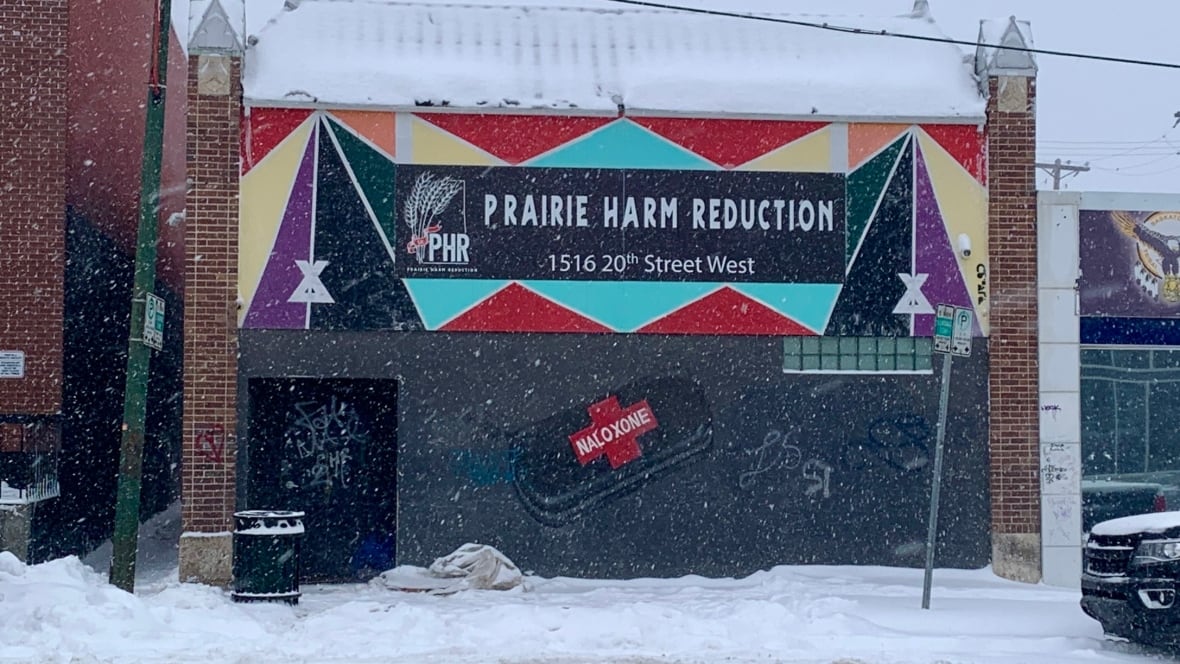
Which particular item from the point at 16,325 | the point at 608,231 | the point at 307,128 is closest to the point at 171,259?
the point at 16,325

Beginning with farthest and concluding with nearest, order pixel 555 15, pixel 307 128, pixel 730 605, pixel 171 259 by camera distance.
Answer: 1. pixel 171 259
2. pixel 555 15
3. pixel 307 128
4. pixel 730 605

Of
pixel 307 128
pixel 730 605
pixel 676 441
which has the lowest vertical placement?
pixel 730 605

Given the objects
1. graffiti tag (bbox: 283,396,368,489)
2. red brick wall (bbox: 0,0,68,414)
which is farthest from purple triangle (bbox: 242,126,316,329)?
red brick wall (bbox: 0,0,68,414)

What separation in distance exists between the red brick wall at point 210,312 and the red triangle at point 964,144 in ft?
25.9

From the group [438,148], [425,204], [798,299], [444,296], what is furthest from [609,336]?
[438,148]

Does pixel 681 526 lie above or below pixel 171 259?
below

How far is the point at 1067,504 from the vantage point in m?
15.3

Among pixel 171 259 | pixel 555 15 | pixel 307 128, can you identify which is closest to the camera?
pixel 307 128

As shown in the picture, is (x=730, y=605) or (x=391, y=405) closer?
(x=730, y=605)

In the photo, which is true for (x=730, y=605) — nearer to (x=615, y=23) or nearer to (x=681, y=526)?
(x=681, y=526)

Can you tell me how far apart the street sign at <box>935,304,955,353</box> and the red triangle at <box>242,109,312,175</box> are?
23.3 feet

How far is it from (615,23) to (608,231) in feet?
10.0

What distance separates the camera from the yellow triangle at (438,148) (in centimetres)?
1502

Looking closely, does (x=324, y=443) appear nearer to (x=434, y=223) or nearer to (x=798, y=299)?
(x=434, y=223)
